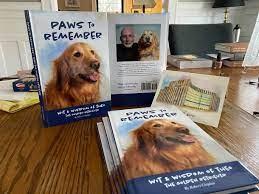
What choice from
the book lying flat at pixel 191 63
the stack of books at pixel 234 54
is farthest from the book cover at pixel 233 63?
the book lying flat at pixel 191 63

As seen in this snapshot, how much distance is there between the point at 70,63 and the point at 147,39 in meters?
0.25

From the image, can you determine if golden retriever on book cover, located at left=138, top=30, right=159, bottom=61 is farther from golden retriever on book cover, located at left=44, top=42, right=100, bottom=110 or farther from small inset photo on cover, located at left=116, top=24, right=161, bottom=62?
golden retriever on book cover, located at left=44, top=42, right=100, bottom=110

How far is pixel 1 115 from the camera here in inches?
28.0

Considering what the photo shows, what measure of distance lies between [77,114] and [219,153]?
1.27 feet

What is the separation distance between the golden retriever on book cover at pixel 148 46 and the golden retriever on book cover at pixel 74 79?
0.49ft

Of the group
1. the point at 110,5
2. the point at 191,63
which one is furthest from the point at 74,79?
the point at 110,5

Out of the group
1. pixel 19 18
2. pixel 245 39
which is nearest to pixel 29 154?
pixel 19 18

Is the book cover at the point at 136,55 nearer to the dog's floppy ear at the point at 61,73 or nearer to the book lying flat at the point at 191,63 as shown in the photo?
the dog's floppy ear at the point at 61,73

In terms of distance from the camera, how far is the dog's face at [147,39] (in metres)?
0.71

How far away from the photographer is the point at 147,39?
714mm

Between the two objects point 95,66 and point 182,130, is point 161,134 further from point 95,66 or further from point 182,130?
point 95,66

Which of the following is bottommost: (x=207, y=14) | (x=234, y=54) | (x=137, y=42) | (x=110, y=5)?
(x=234, y=54)

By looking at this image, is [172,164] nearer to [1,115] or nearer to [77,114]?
[77,114]

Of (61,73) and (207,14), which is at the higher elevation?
(207,14)
